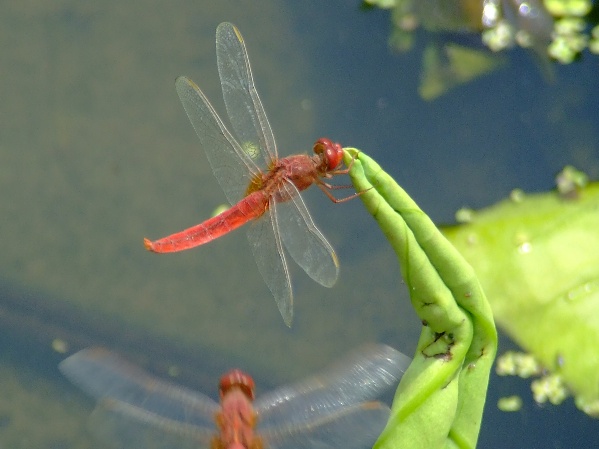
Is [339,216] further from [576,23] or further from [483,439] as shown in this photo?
[576,23]

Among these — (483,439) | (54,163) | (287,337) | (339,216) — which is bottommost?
(483,439)

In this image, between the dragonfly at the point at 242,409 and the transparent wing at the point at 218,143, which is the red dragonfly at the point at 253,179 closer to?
the transparent wing at the point at 218,143

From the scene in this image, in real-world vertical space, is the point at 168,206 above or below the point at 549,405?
above

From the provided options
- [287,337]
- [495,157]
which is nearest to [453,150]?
[495,157]

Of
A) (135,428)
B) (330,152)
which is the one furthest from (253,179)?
(135,428)

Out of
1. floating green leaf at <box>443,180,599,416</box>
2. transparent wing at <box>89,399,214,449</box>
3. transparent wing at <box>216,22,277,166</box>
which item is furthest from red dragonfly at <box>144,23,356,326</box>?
floating green leaf at <box>443,180,599,416</box>

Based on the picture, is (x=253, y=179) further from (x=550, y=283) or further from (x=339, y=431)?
(x=550, y=283)
